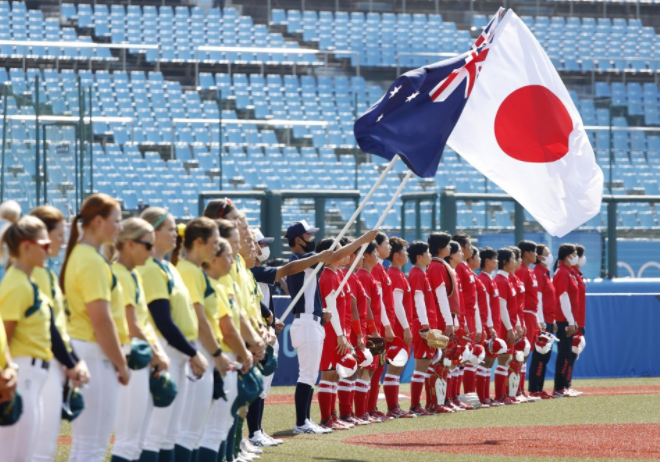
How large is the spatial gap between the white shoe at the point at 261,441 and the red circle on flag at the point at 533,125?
134 inches

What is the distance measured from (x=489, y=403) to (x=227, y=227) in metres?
7.37

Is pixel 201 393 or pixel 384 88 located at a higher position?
pixel 384 88

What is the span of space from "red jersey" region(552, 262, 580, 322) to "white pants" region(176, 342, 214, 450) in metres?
9.01

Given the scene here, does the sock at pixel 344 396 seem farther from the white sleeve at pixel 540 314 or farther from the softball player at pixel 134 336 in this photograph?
the softball player at pixel 134 336

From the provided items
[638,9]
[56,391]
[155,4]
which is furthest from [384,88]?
[56,391]

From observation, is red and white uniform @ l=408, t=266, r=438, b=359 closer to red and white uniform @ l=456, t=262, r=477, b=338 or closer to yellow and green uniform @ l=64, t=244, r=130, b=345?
red and white uniform @ l=456, t=262, r=477, b=338

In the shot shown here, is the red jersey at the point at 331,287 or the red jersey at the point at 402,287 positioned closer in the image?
the red jersey at the point at 331,287

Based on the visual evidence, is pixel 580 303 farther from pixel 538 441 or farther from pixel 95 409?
pixel 95 409

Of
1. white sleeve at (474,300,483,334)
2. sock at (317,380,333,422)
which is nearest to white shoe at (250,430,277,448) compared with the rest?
sock at (317,380,333,422)

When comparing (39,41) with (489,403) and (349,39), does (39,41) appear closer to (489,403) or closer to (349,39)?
(349,39)

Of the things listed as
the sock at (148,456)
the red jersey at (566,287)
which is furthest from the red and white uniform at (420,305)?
the sock at (148,456)

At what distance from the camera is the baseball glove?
41.4 feet

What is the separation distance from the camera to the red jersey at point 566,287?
1520 cm

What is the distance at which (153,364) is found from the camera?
6266mm
